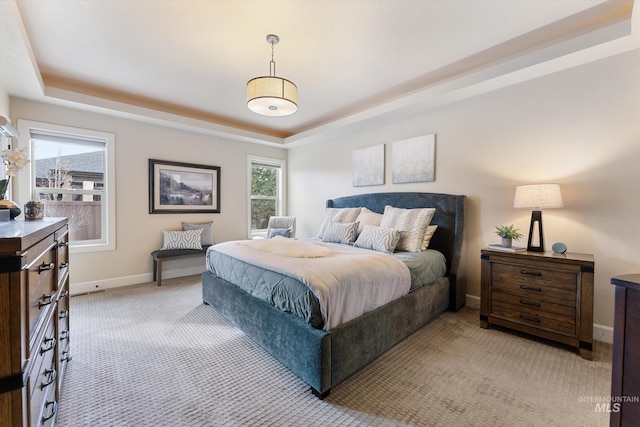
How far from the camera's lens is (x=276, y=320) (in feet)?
6.42

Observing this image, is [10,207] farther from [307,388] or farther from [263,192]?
[263,192]

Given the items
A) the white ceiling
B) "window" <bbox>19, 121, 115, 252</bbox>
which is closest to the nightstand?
the white ceiling

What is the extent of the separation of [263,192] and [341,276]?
13.3 ft

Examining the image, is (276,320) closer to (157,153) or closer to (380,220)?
(380,220)

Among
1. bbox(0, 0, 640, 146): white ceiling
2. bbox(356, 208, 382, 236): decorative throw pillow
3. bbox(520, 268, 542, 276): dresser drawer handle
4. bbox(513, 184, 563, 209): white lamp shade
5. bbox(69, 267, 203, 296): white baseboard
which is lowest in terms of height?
bbox(69, 267, 203, 296): white baseboard

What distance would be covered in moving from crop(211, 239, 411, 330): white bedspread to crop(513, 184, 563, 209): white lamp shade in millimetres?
1276

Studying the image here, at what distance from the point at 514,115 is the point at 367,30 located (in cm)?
186

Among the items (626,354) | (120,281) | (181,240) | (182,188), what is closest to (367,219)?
(626,354)

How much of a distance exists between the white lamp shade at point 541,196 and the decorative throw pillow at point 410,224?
3.04 feet

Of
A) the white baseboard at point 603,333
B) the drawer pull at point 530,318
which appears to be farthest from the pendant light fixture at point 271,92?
the white baseboard at point 603,333

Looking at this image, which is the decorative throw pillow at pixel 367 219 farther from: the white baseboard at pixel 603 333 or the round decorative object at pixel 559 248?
the white baseboard at pixel 603 333

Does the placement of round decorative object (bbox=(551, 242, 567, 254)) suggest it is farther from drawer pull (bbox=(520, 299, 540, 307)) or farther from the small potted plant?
drawer pull (bbox=(520, 299, 540, 307))

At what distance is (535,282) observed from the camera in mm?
2354

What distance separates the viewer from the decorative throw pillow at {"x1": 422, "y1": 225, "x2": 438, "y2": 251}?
313 cm
